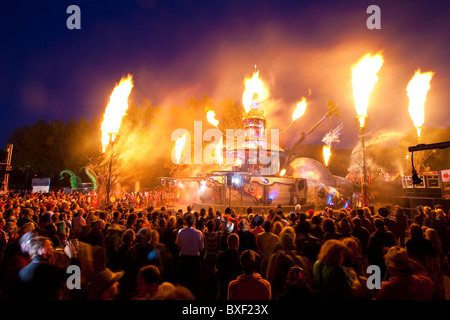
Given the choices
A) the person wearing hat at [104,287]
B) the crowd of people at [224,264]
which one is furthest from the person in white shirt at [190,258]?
the person wearing hat at [104,287]

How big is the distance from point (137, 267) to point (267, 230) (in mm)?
3221

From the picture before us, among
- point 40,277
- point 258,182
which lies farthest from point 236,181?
point 40,277

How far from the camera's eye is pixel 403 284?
3.30m

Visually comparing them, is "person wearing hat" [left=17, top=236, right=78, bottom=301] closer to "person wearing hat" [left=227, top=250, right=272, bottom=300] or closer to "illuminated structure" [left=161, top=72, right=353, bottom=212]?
"person wearing hat" [left=227, top=250, right=272, bottom=300]

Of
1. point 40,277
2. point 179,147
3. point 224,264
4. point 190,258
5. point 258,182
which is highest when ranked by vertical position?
point 179,147

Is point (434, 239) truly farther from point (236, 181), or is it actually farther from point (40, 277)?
point (236, 181)

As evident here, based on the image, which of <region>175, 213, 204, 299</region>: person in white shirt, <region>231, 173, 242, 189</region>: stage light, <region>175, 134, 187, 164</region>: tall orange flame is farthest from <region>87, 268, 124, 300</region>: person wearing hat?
<region>175, 134, 187, 164</region>: tall orange flame

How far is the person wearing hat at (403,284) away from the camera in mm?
3289

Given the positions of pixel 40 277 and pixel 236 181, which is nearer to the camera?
pixel 40 277

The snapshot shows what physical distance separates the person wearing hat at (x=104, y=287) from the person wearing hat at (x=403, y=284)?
3747 mm

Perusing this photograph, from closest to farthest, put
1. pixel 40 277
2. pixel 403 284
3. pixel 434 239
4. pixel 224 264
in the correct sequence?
pixel 403 284 < pixel 40 277 < pixel 224 264 < pixel 434 239

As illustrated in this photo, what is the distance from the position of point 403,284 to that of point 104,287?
162 inches
